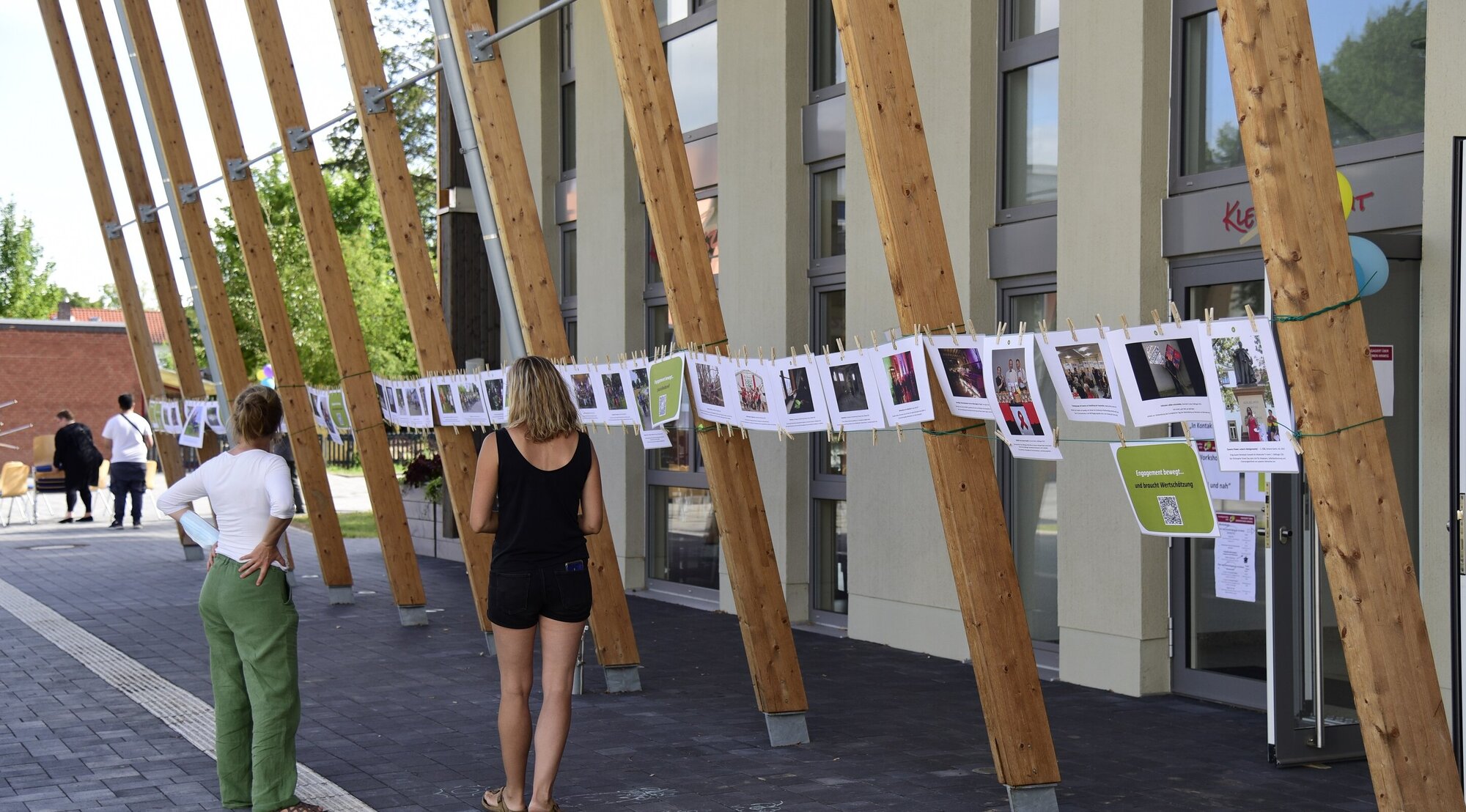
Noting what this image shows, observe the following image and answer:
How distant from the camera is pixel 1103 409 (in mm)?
5559

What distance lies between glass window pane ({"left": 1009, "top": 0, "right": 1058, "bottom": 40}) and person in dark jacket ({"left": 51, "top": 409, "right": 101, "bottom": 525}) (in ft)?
60.9

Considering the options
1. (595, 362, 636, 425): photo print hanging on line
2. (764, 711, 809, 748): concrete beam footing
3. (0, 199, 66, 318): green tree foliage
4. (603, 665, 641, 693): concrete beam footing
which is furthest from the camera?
(0, 199, 66, 318): green tree foliage

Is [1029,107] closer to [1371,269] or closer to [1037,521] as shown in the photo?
[1037,521]

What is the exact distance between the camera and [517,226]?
938 cm

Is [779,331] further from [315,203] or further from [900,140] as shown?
[900,140]

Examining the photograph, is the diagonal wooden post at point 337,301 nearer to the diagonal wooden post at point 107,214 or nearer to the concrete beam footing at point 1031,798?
the diagonal wooden post at point 107,214

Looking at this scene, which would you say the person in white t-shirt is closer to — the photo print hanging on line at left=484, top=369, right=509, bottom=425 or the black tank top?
the photo print hanging on line at left=484, top=369, right=509, bottom=425

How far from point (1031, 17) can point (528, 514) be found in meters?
5.74

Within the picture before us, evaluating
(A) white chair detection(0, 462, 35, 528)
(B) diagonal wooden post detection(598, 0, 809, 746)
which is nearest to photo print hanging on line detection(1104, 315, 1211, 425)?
(B) diagonal wooden post detection(598, 0, 809, 746)

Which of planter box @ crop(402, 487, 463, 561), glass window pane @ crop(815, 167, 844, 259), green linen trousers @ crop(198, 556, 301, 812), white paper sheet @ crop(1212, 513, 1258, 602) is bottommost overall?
planter box @ crop(402, 487, 463, 561)

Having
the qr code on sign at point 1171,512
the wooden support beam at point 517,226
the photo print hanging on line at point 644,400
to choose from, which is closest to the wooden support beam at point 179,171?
the wooden support beam at point 517,226

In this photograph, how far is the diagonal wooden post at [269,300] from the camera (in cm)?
1378

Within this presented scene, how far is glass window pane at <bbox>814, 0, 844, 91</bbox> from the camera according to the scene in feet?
39.2

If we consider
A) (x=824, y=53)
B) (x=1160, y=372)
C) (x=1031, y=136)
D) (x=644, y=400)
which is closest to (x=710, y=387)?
(x=644, y=400)
